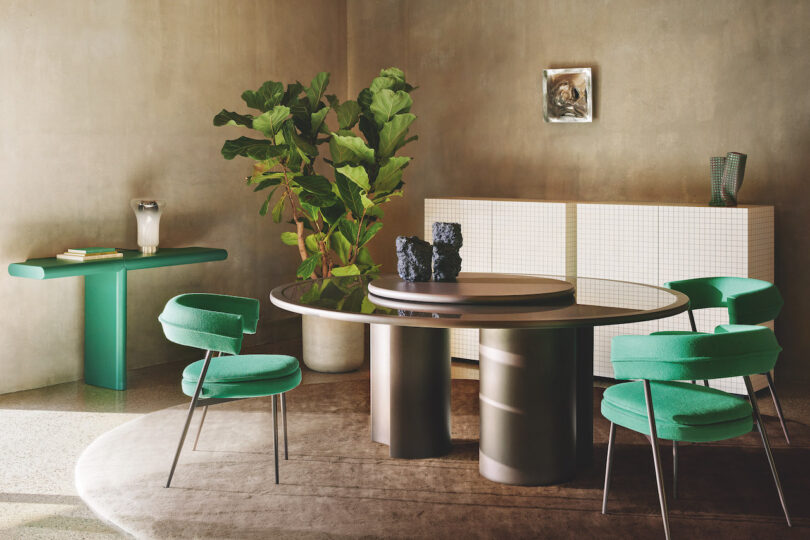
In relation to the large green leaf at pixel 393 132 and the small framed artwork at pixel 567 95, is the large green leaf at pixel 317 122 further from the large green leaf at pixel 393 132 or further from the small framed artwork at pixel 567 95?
the small framed artwork at pixel 567 95

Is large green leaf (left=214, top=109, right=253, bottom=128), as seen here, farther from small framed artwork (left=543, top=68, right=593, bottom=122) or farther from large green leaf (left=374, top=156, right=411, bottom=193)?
small framed artwork (left=543, top=68, right=593, bottom=122)

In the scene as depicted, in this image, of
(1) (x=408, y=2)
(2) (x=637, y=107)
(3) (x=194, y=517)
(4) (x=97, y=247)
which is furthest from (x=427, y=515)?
(1) (x=408, y=2)

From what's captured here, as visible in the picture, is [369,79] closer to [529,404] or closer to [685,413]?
[529,404]

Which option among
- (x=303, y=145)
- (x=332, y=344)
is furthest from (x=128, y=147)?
(x=332, y=344)

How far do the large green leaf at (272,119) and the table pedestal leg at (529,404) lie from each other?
262 centimetres

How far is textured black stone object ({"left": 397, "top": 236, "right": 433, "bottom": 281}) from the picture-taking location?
12.7 ft

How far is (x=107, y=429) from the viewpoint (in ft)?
15.6

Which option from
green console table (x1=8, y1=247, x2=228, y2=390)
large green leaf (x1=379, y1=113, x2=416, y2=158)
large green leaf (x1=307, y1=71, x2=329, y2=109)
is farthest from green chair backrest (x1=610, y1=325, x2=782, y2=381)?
large green leaf (x1=307, y1=71, x2=329, y2=109)

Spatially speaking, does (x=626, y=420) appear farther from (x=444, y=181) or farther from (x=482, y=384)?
(x=444, y=181)

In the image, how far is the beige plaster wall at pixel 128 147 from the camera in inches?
219

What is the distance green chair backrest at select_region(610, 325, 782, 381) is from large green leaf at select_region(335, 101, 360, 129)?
3351 mm

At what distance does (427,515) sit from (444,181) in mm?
4172

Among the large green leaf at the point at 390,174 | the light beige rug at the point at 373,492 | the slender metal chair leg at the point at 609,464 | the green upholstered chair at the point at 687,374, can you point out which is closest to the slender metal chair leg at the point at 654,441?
the green upholstered chair at the point at 687,374

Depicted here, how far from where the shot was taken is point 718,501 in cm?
360
